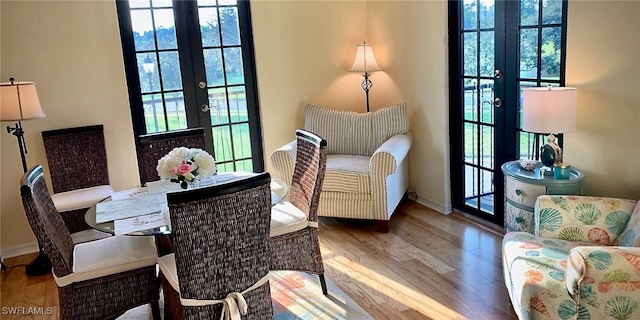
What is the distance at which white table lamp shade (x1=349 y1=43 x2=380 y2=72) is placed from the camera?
4.80m

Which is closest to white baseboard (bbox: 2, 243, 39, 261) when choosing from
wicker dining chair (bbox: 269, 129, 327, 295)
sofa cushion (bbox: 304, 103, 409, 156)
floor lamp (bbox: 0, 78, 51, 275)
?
floor lamp (bbox: 0, 78, 51, 275)

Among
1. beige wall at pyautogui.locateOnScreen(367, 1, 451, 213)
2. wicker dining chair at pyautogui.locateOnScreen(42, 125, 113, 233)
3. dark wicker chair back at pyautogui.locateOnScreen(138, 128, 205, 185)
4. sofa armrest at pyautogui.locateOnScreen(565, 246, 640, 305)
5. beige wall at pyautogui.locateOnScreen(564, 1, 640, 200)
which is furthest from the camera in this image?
beige wall at pyautogui.locateOnScreen(367, 1, 451, 213)

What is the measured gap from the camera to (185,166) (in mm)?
2736

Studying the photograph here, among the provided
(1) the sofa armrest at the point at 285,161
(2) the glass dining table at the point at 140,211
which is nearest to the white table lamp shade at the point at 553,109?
(2) the glass dining table at the point at 140,211

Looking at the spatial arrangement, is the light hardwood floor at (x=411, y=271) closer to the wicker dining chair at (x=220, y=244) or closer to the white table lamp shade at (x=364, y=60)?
the wicker dining chair at (x=220, y=244)

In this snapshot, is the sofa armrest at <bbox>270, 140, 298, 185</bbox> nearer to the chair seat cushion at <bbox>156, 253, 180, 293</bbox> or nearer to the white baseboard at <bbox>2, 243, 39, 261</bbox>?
the chair seat cushion at <bbox>156, 253, 180, 293</bbox>

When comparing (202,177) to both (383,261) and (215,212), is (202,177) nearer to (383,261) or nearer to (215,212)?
(215,212)

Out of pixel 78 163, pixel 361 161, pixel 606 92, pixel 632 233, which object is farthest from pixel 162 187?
pixel 606 92

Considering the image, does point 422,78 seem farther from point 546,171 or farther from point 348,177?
point 546,171

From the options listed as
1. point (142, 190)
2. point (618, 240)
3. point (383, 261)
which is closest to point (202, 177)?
point (142, 190)

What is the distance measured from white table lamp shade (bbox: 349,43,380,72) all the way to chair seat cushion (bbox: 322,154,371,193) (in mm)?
985

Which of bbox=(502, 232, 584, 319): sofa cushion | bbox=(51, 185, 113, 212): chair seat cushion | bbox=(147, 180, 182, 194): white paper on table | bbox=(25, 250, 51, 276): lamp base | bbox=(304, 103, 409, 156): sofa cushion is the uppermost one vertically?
bbox=(304, 103, 409, 156): sofa cushion

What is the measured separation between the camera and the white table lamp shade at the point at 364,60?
189 inches

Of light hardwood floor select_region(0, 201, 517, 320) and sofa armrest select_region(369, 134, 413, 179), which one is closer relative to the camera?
light hardwood floor select_region(0, 201, 517, 320)
